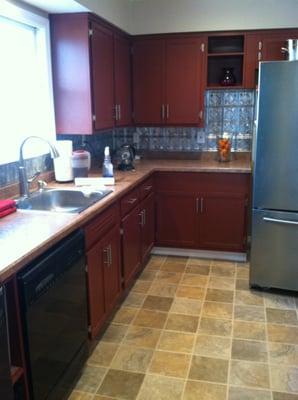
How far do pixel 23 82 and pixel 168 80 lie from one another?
1.58m

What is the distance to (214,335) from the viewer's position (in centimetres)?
256

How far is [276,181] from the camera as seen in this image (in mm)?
2918

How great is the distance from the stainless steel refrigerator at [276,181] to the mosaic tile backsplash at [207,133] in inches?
48.9

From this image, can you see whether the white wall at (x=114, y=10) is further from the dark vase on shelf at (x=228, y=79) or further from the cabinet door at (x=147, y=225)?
the cabinet door at (x=147, y=225)

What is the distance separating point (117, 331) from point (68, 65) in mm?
1935

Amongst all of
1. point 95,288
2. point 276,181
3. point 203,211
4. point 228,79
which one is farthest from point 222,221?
point 95,288

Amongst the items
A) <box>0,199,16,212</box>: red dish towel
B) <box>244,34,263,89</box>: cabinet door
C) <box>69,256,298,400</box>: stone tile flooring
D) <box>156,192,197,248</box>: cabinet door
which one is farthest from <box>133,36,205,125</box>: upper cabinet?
<box>0,199,16,212</box>: red dish towel

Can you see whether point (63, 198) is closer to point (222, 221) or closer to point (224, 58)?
point (222, 221)

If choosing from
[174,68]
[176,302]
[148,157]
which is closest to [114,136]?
[148,157]

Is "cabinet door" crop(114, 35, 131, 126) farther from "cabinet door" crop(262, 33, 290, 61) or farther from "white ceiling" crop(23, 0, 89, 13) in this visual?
"cabinet door" crop(262, 33, 290, 61)

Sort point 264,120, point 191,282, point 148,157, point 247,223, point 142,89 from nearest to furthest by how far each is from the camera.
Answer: point 264,120
point 191,282
point 247,223
point 142,89
point 148,157

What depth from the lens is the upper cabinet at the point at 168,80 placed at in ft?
12.5

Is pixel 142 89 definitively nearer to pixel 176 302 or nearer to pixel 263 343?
pixel 176 302

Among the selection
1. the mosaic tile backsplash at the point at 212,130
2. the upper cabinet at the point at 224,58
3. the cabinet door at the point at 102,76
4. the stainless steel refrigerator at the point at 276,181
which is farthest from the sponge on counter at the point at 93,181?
the upper cabinet at the point at 224,58
